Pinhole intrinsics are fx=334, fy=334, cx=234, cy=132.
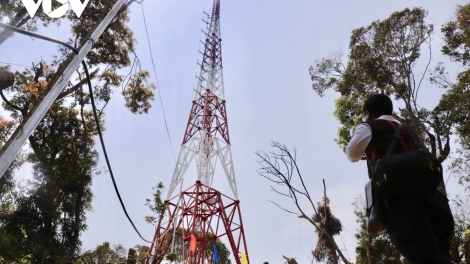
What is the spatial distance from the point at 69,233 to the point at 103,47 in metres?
6.03

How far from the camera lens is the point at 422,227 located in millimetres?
1350

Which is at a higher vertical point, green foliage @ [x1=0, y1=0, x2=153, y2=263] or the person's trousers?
green foliage @ [x1=0, y1=0, x2=153, y2=263]

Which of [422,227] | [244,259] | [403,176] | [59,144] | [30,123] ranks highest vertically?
[59,144]

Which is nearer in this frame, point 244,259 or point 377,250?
point 244,259

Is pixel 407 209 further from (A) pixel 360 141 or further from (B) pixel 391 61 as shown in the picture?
(B) pixel 391 61

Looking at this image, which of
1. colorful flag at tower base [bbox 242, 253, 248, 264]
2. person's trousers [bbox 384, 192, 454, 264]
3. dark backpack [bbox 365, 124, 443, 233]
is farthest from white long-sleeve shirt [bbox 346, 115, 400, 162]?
colorful flag at tower base [bbox 242, 253, 248, 264]

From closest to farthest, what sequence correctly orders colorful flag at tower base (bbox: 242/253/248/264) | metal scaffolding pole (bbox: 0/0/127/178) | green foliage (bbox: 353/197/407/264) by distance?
metal scaffolding pole (bbox: 0/0/127/178)
colorful flag at tower base (bbox: 242/253/248/264)
green foliage (bbox: 353/197/407/264)

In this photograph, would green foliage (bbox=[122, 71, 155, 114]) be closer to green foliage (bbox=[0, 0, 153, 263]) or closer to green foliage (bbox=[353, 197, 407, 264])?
green foliage (bbox=[0, 0, 153, 263])

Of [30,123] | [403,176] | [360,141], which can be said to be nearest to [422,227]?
[403,176]

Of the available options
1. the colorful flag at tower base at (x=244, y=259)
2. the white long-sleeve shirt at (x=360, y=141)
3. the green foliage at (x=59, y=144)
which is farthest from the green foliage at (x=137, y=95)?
the white long-sleeve shirt at (x=360, y=141)

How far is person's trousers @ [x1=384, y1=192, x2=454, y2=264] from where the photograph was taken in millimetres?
1320

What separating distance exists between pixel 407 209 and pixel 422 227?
0.08 m

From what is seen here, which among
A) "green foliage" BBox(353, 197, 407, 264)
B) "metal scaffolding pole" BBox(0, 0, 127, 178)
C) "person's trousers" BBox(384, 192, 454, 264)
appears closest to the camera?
"person's trousers" BBox(384, 192, 454, 264)

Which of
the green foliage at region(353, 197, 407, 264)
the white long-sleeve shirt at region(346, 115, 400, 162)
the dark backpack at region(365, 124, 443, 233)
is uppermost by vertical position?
the green foliage at region(353, 197, 407, 264)
